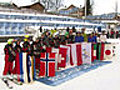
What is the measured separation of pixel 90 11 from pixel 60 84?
6671 centimetres

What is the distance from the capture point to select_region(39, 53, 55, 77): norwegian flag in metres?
6.06

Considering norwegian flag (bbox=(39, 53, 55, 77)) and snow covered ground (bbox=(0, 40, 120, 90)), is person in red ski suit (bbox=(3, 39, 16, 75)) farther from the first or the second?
norwegian flag (bbox=(39, 53, 55, 77))

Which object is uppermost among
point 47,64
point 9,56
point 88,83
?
point 9,56

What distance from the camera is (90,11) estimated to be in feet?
229

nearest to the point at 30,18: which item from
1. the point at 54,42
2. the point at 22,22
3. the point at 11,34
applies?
the point at 22,22

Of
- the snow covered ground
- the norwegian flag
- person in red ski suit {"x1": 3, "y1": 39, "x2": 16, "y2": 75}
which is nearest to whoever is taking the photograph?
the snow covered ground

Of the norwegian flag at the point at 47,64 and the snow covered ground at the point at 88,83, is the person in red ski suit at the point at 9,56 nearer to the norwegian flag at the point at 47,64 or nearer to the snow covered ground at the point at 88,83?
the snow covered ground at the point at 88,83

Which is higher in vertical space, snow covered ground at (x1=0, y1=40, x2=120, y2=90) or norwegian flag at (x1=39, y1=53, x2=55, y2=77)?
norwegian flag at (x1=39, y1=53, x2=55, y2=77)

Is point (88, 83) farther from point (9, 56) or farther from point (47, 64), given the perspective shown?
point (9, 56)

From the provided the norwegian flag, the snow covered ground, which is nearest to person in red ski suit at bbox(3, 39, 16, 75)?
the snow covered ground

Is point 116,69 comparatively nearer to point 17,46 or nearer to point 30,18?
point 17,46

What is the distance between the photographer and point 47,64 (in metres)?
6.06

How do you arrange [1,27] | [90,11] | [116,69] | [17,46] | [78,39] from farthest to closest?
[90,11] → [1,27] → [78,39] → [116,69] → [17,46]

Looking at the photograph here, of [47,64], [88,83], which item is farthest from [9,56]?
[88,83]
